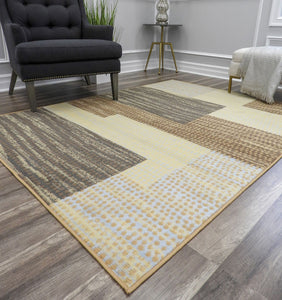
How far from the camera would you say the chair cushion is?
150cm

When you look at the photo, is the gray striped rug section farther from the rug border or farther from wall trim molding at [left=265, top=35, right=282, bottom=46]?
wall trim molding at [left=265, top=35, right=282, bottom=46]

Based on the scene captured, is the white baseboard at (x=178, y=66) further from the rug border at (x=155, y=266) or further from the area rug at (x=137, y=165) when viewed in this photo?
the rug border at (x=155, y=266)

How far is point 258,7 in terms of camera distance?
92.7 inches

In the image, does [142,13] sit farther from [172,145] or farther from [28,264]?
[28,264]

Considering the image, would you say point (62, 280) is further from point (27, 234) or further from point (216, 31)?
point (216, 31)

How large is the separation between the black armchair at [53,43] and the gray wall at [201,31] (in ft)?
2.58

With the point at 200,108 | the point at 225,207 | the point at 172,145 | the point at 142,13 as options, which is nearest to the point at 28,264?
the point at 225,207

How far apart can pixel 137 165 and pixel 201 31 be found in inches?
87.3

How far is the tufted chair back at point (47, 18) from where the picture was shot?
5.95 ft

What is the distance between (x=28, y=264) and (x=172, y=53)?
263 centimetres

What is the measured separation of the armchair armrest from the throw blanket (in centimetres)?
98

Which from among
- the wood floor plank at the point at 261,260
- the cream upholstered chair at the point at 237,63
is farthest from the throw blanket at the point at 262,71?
the wood floor plank at the point at 261,260

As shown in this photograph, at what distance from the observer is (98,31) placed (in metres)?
1.99

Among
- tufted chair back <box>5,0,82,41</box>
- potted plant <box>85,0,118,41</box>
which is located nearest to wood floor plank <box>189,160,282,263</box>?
tufted chair back <box>5,0,82,41</box>
